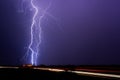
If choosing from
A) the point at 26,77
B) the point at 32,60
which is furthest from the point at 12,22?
the point at 26,77

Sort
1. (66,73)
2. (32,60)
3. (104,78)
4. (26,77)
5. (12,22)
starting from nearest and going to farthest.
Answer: (104,78) < (66,73) < (26,77) < (32,60) < (12,22)

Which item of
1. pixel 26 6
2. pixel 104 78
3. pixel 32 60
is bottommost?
pixel 104 78

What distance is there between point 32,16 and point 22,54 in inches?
79.5

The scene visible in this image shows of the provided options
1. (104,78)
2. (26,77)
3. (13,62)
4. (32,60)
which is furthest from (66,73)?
(13,62)

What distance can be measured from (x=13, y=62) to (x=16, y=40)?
45.8 inches

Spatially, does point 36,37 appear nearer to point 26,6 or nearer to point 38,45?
point 38,45

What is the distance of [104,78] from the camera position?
3193 mm

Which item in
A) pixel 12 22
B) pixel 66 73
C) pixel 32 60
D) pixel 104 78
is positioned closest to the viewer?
pixel 104 78

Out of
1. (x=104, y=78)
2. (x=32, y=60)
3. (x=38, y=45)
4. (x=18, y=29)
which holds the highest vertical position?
(x=18, y=29)

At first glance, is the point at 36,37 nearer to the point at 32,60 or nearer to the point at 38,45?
the point at 38,45

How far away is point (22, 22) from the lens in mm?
12133

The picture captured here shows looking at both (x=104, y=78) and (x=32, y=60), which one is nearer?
(x=104, y=78)

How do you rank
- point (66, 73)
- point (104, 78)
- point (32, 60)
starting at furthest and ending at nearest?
point (32, 60) → point (66, 73) → point (104, 78)

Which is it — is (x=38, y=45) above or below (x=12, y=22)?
below
